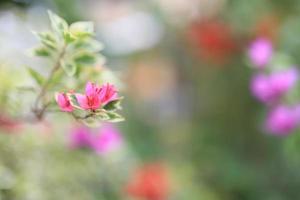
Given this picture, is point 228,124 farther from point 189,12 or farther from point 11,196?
point 11,196

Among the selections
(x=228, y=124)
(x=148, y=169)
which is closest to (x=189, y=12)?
(x=228, y=124)

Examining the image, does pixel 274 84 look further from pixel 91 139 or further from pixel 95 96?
pixel 95 96

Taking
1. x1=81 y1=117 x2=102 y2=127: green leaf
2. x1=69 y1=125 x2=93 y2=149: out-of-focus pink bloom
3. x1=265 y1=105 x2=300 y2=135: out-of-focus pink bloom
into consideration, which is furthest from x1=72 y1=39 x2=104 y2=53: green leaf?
x1=265 y1=105 x2=300 y2=135: out-of-focus pink bloom

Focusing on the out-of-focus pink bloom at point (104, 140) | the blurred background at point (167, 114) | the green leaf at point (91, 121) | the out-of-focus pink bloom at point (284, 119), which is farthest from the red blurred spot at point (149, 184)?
the green leaf at point (91, 121)

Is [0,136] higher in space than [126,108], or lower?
lower

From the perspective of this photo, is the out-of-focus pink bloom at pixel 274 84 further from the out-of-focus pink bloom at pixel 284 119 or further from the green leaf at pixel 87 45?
the green leaf at pixel 87 45
